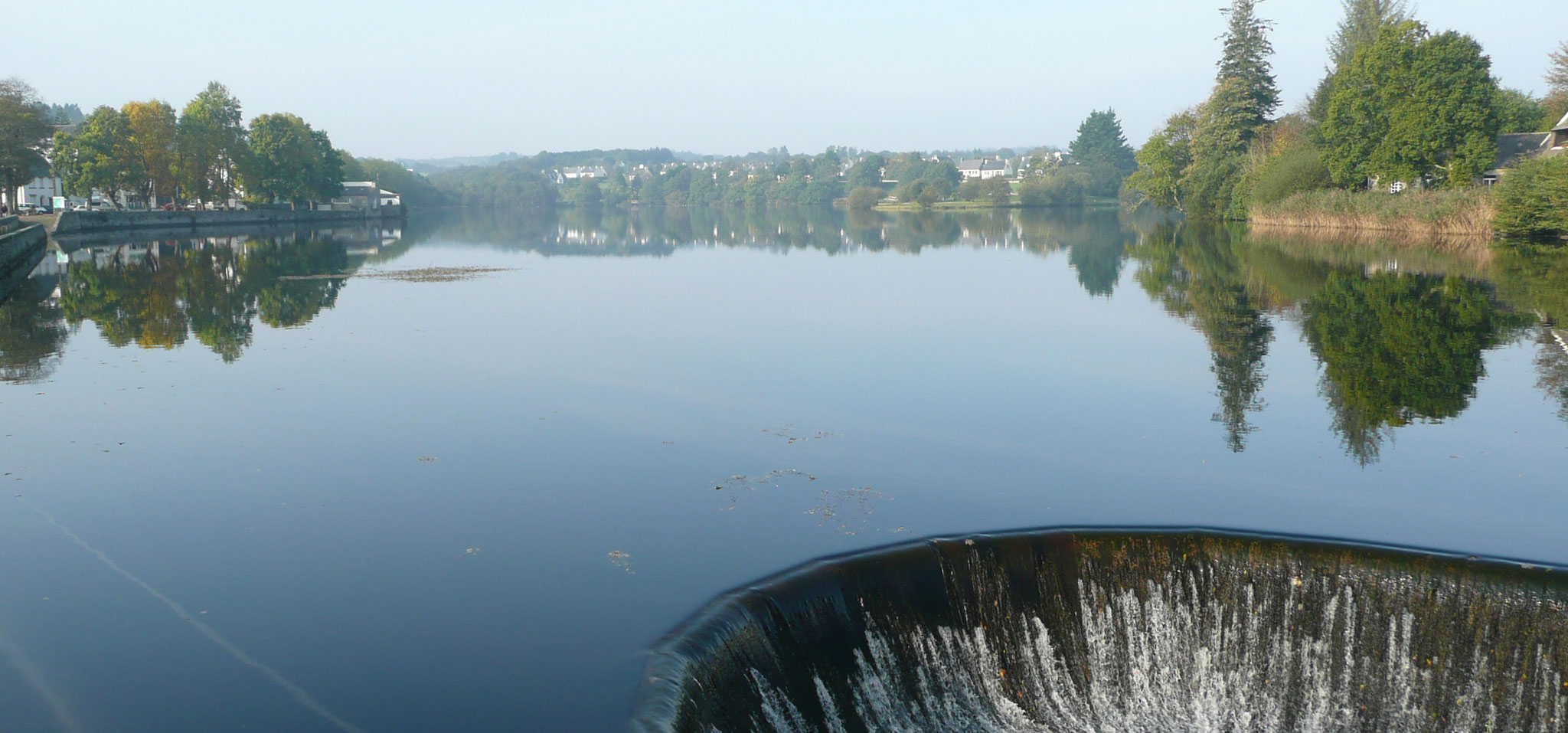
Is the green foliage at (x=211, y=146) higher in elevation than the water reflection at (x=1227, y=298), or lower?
higher

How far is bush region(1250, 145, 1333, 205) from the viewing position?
5472 cm

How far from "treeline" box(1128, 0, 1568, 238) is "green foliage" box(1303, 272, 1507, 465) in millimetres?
15993

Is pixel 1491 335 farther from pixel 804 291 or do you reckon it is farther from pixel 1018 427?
pixel 804 291

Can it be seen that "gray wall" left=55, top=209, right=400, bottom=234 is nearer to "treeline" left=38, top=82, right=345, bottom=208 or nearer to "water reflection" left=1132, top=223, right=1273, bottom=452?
"treeline" left=38, top=82, right=345, bottom=208

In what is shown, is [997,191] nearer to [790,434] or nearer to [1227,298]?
[1227,298]

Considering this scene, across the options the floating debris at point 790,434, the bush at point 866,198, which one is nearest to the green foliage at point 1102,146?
the bush at point 866,198

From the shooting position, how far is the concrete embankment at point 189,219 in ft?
209

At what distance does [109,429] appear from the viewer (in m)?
13.4

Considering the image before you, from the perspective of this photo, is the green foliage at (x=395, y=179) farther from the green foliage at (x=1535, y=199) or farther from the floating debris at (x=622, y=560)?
the floating debris at (x=622, y=560)

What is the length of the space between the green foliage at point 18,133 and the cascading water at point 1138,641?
212 feet

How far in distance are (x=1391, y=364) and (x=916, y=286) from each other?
15.3 metres

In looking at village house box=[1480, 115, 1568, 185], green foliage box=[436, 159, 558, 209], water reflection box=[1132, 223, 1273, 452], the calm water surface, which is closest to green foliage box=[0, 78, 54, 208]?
the calm water surface

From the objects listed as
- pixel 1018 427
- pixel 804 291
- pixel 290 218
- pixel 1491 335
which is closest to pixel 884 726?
pixel 1018 427

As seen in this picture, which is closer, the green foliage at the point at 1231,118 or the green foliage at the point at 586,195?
the green foliage at the point at 1231,118
